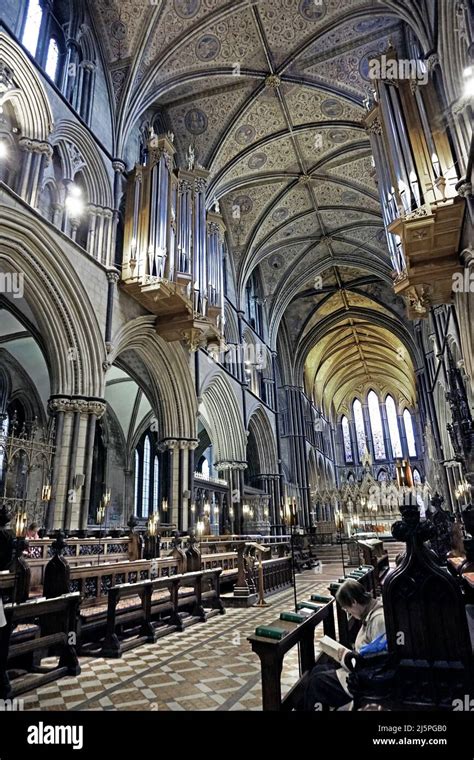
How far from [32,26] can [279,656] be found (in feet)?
43.1

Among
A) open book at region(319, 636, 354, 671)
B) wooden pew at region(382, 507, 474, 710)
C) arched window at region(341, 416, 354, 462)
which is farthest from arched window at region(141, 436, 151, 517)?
arched window at region(341, 416, 354, 462)

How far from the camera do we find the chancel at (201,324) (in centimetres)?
372

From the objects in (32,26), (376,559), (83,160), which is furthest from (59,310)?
(376,559)

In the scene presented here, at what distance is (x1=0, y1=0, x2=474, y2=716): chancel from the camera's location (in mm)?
3717

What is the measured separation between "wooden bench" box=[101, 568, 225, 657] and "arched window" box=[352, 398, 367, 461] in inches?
1445

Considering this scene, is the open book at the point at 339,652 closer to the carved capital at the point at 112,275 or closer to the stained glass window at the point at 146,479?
the carved capital at the point at 112,275

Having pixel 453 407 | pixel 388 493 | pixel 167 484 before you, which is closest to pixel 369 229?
pixel 453 407

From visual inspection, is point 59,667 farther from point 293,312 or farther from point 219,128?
point 293,312

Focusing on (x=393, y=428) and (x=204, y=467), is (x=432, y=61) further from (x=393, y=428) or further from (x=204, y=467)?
(x=393, y=428)

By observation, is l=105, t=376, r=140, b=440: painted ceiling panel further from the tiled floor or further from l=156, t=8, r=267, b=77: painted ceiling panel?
the tiled floor

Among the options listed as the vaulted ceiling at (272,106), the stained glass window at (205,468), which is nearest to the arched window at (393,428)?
the stained glass window at (205,468)

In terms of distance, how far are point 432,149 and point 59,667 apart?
10.9 meters

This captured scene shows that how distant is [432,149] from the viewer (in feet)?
31.4

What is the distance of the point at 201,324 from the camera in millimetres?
12695
